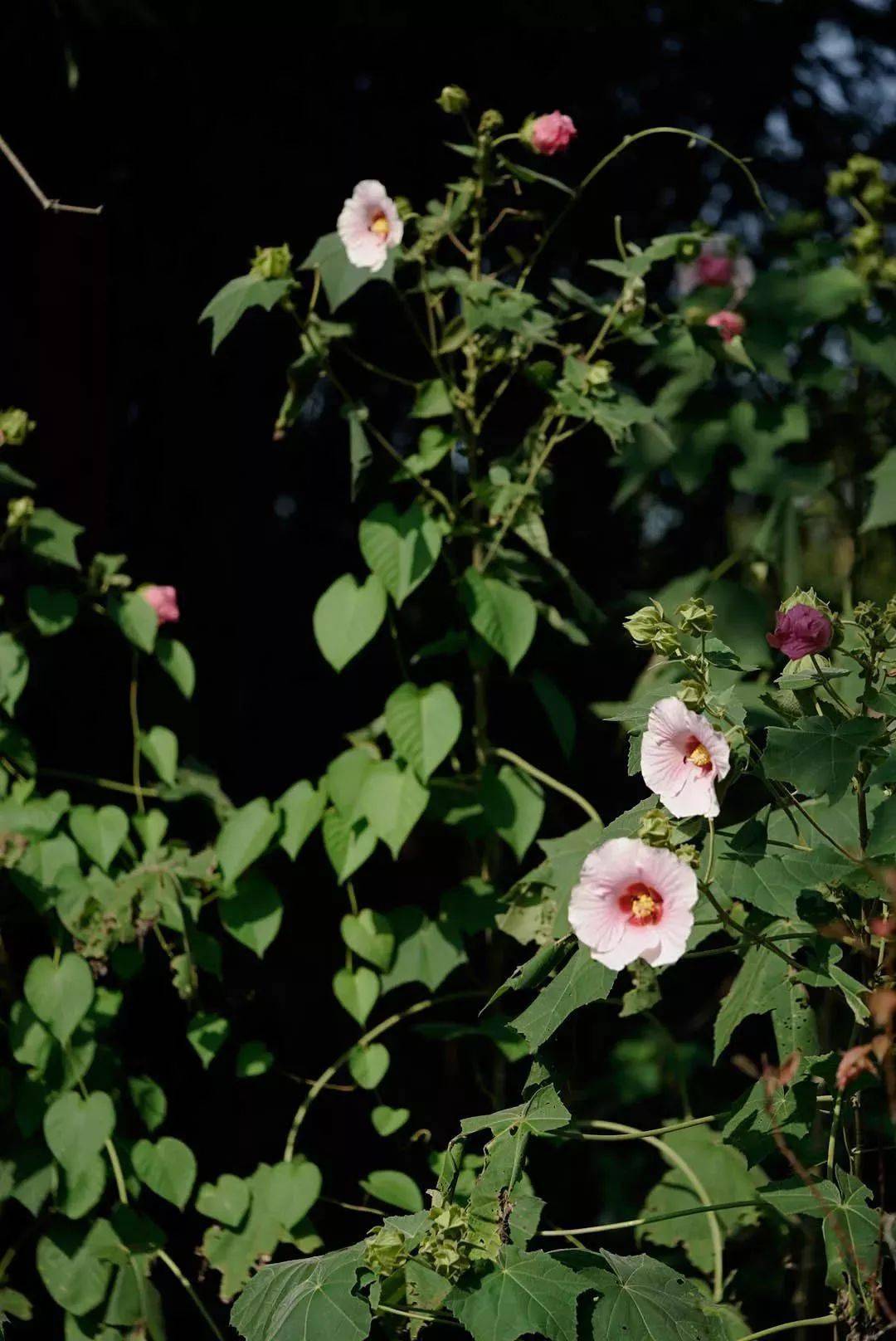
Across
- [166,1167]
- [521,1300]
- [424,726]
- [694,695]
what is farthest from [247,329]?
[521,1300]

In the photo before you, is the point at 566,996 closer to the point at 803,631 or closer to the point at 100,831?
the point at 803,631

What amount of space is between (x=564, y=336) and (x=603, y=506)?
0.47 meters

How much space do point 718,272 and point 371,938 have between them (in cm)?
132

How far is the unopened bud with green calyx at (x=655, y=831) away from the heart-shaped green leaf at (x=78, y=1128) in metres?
1.01

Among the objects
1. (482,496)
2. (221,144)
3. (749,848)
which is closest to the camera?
(749,848)

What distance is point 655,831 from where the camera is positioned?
4.35ft

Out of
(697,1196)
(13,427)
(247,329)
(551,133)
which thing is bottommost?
(697,1196)

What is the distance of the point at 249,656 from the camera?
2.62 meters

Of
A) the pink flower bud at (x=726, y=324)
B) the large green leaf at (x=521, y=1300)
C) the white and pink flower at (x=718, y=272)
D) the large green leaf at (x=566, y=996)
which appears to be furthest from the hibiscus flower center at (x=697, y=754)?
the white and pink flower at (x=718, y=272)

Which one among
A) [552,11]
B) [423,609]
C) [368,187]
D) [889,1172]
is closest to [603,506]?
[423,609]

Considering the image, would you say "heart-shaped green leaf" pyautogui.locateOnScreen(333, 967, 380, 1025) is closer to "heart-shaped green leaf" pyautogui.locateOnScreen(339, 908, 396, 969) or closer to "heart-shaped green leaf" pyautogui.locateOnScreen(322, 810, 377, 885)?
"heart-shaped green leaf" pyautogui.locateOnScreen(339, 908, 396, 969)

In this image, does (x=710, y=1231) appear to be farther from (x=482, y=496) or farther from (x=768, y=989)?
(x=482, y=496)

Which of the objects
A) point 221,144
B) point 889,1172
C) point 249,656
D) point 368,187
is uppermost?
point 368,187

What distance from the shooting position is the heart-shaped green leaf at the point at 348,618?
205 centimetres
